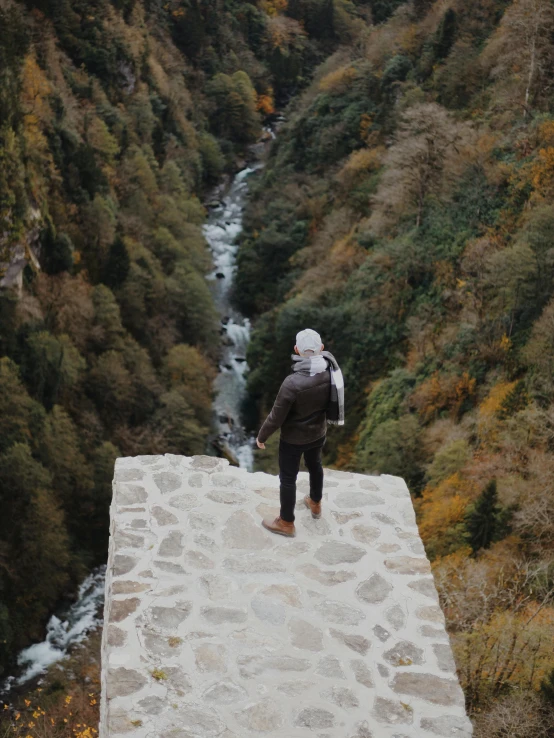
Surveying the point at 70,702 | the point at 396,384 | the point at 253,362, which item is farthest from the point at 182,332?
the point at 70,702

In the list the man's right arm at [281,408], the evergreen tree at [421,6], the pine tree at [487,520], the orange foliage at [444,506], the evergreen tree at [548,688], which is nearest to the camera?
the man's right arm at [281,408]

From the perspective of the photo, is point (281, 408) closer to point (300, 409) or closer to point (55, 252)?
point (300, 409)

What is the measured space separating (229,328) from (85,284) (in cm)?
1179

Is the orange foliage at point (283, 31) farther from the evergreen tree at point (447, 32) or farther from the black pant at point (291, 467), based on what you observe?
the black pant at point (291, 467)

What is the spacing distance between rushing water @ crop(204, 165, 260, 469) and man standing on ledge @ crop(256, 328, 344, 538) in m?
26.2

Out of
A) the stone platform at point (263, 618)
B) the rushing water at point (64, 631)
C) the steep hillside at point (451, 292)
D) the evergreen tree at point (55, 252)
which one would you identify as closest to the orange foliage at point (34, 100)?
the evergreen tree at point (55, 252)

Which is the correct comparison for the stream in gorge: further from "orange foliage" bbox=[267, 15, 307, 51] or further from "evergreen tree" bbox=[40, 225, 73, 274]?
"orange foliage" bbox=[267, 15, 307, 51]

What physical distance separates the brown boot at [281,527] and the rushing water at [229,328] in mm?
26118

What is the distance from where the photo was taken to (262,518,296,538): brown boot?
24.5 feet

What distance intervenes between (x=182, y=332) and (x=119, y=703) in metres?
34.2

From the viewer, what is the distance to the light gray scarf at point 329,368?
22.9ft

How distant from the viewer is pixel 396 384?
25234 mm

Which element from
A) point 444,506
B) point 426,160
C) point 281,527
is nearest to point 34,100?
point 426,160

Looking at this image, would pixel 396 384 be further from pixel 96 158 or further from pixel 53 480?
pixel 96 158
